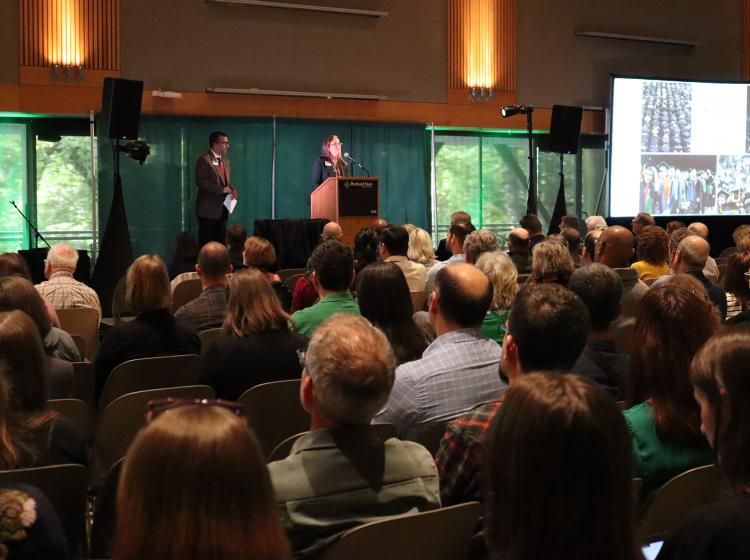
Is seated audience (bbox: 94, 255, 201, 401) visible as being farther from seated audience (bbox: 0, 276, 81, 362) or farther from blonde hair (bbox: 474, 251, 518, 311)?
blonde hair (bbox: 474, 251, 518, 311)

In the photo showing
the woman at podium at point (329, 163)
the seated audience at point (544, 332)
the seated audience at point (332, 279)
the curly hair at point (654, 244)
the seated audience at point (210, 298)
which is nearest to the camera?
the seated audience at point (544, 332)

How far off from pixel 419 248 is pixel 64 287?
2981 mm

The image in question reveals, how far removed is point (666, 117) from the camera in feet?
46.8

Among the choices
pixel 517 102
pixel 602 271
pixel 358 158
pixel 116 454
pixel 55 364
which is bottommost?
pixel 116 454

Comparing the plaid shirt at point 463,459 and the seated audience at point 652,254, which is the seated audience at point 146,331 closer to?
the plaid shirt at point 463,459

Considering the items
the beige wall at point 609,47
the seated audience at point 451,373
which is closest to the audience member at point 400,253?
the seated audience at point 451,373

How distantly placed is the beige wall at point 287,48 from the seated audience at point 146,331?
25.8 feet

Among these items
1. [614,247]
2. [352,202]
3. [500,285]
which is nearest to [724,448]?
[500,285]

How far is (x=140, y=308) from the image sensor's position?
15.2ft

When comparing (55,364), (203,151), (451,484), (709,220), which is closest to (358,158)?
(203,151)

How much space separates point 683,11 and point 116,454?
1463cm

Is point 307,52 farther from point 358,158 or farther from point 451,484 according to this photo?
point 451,484

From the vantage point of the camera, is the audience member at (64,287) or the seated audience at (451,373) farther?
the audience member at (64,287)

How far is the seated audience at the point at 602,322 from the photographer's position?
12.1 feet
